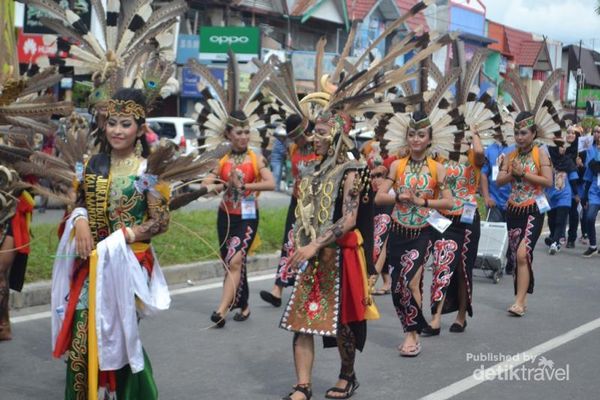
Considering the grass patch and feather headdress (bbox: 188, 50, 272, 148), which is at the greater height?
feather headdress (bbox: 188, 50, 272, 148)

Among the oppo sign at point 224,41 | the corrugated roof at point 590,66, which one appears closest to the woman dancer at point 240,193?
the oppo sign at point 224,41

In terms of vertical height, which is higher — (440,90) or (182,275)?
(440,90)

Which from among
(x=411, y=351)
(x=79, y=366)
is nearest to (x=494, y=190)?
(x=411, y=351)

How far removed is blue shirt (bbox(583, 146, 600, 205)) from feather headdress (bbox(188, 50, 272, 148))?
7178 mm

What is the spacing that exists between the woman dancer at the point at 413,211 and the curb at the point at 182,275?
3305mm

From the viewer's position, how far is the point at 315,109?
728cm

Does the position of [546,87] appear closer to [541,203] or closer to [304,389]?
[541,203]

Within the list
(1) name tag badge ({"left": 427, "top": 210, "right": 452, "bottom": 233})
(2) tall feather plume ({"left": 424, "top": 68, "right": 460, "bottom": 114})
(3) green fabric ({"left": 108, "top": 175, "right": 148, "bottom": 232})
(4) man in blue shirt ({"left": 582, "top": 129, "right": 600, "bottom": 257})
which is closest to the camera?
(3) green fabric ({"left": 108, "top": 175, "right": 148, "bottom": 232})

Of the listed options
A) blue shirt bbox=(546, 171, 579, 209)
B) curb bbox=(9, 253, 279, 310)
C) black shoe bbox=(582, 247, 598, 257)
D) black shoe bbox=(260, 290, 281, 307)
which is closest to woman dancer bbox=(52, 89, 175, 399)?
curb bbox=(9, 253, 279, 310)

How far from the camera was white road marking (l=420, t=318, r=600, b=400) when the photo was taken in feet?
21.3

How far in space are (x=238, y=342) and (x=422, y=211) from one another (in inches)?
69.6

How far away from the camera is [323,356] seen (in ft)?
24.7

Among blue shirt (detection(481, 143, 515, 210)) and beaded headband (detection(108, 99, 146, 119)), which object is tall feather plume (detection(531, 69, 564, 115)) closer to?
blue shirt (detection(481, 143, 515, 210))

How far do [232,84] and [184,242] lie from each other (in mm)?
3284
